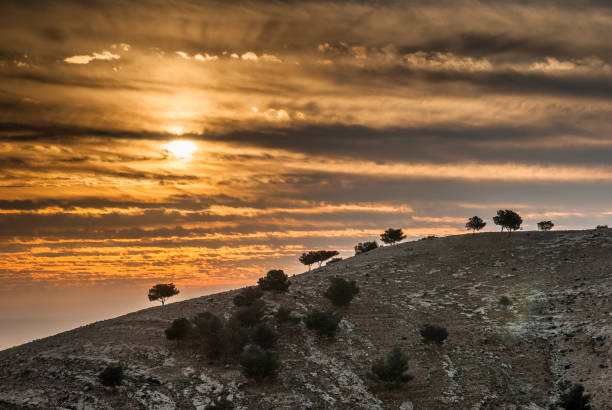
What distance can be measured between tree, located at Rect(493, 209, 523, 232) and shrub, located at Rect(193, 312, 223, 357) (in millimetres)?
59371

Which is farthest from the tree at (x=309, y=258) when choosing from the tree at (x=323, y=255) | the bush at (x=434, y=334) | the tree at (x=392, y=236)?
the bush at (x=434, y=334)

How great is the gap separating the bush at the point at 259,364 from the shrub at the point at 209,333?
11.7ft

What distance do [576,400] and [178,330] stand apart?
102 ft

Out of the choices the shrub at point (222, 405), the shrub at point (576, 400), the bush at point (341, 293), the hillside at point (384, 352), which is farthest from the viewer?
the bush at point (341, 293)

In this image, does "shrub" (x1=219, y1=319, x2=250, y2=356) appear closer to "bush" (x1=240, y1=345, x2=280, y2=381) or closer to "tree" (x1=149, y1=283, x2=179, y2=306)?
"bush" (x1=240, y1=345, x2=280, y2=381)

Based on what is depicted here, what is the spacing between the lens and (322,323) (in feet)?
148

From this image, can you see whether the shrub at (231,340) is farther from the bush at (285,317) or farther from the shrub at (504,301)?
the shrub at (504,301)

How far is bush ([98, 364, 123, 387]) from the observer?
3419 centimetres

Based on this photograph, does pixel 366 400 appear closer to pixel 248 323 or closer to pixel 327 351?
pixel 327 351

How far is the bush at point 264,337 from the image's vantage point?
1654 inches

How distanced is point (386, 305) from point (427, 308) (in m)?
4.51

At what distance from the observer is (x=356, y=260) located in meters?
77.4

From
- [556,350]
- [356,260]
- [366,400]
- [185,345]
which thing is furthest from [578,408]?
[356,260]

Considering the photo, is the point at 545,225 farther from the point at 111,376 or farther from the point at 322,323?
the point at 111,376
